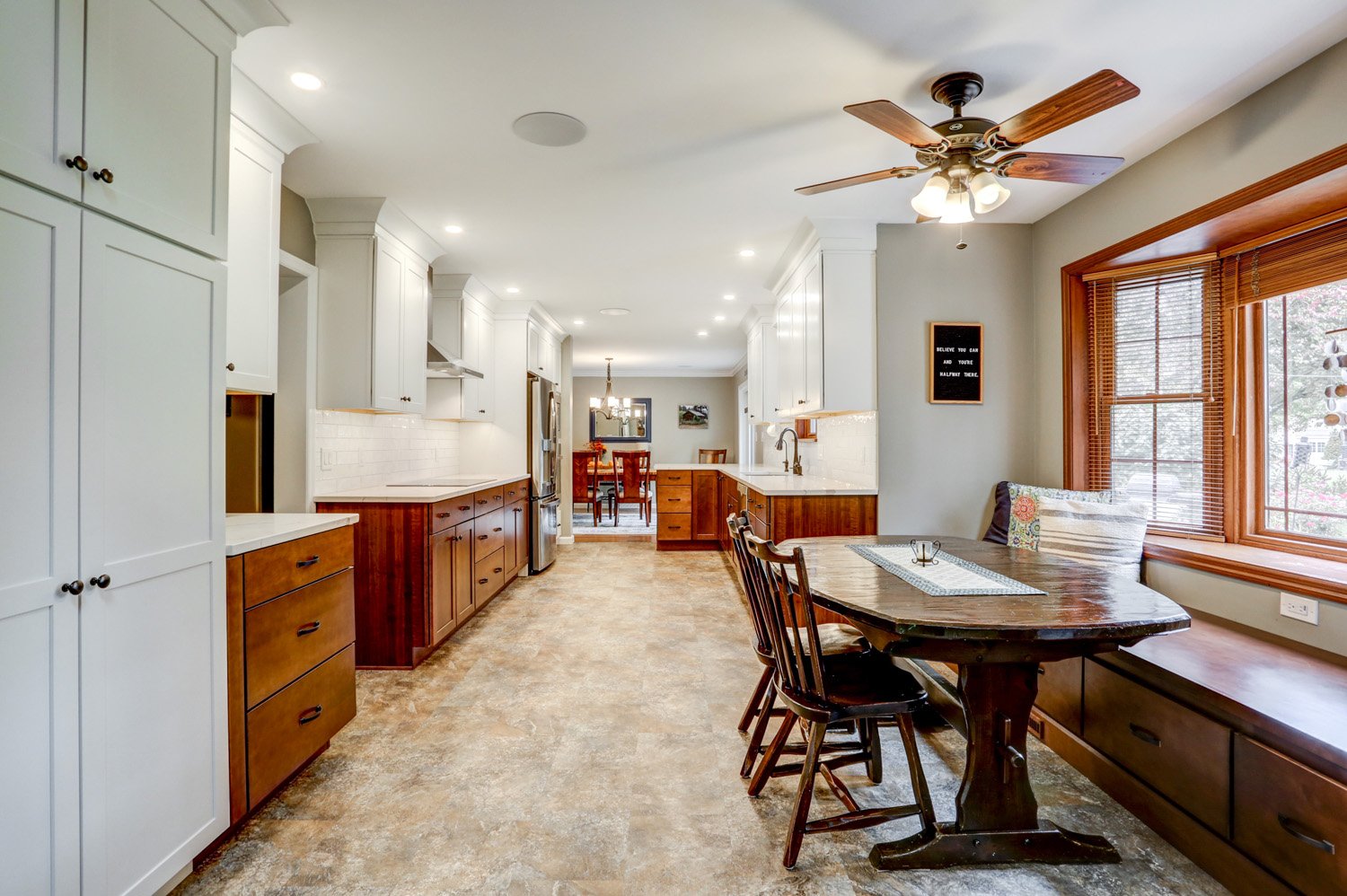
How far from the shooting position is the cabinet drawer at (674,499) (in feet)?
20.7

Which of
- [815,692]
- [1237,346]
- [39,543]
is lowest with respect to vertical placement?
[815,692]

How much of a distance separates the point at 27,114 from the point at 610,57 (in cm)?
148

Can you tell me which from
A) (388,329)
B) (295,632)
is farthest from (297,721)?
(388,329)

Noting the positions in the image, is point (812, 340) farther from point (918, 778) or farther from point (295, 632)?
point (295, 632)

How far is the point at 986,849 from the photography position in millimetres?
1644

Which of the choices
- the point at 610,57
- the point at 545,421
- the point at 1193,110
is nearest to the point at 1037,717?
the point at 1193,110

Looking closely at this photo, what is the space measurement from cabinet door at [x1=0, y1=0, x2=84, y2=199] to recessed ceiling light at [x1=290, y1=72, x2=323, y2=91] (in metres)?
0.86

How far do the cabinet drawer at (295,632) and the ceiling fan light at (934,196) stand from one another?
2.51 metres

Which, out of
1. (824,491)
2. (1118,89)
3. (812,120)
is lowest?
(824,491)

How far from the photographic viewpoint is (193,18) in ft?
5.14

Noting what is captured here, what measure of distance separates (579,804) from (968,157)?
2.56m

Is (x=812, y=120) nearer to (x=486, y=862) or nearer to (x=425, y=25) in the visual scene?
(x=425, y=25)

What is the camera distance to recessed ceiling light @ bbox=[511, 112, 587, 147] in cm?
232

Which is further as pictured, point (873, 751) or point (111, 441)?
point (873, 751)
